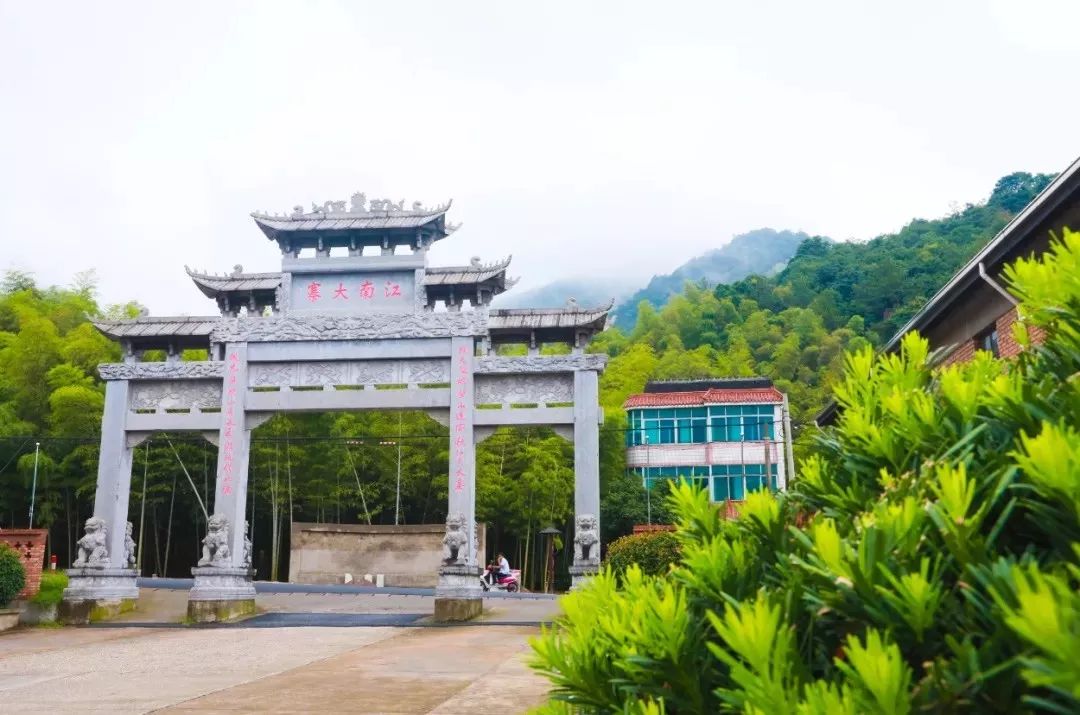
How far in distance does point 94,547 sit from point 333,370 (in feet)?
15.9

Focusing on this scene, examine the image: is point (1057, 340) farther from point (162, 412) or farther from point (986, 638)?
point (162, 412)

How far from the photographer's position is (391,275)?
15.3 meters

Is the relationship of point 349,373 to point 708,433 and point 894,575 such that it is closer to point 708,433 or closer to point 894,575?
point 894,575

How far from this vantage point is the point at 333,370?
1482cm

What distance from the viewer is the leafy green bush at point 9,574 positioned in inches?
445

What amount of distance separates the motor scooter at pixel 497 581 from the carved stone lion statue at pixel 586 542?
8437mm

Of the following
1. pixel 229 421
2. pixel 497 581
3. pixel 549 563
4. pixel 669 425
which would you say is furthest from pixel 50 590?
pixel 669 425

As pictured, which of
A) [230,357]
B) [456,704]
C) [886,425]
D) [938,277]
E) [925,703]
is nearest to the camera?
[925,703]

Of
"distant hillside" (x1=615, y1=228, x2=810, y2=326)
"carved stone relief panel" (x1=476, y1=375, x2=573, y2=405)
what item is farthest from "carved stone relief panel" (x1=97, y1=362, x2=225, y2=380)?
"distant hillside" (x1=615, y1=228, x2=810, y2=326)

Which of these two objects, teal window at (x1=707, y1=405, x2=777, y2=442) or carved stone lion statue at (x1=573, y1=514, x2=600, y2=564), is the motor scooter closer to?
carved stone lion statue at (x1=573, y1=514, x2=600, y2=564)

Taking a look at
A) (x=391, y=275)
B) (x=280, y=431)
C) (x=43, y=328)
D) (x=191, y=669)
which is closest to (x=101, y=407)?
(x=43, y=328)

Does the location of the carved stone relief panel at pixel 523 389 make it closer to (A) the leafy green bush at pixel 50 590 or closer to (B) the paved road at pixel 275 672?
(B) the paved road at pixel 275 672

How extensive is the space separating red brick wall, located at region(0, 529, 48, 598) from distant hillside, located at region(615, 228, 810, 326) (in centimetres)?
10856

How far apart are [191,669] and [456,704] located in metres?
3.40
